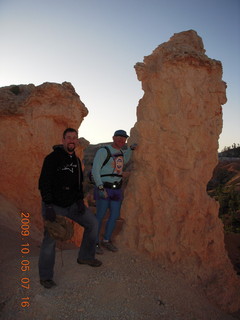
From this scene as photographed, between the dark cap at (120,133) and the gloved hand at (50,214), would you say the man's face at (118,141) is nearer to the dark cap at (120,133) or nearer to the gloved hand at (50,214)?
the dark cap at (120,133)

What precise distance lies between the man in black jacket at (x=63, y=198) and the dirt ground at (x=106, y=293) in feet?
0.78

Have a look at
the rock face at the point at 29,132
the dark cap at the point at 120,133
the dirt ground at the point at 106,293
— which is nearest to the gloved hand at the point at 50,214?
the dirt ground at the point at 106,293

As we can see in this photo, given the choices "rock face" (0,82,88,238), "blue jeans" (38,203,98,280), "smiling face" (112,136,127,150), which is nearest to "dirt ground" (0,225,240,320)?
"blue jeans" (38,203,98,280)

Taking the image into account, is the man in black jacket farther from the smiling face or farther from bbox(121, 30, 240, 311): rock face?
bbox(121, 30, 240, 311): rock face

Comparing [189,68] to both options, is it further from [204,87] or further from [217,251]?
[217,251]

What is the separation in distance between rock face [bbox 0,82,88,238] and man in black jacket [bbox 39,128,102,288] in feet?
10.0

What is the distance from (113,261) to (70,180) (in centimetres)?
163

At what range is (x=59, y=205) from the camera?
3982mm

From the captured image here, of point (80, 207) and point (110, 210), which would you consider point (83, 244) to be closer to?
point (80, 207)

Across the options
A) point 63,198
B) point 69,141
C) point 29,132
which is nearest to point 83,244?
point 63,198

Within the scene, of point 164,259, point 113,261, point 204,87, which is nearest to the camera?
point 113,261

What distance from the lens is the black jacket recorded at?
380 cm

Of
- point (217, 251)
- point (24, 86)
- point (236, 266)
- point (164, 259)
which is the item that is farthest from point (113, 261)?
point (236, 266)

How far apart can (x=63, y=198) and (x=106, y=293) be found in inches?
56.6
